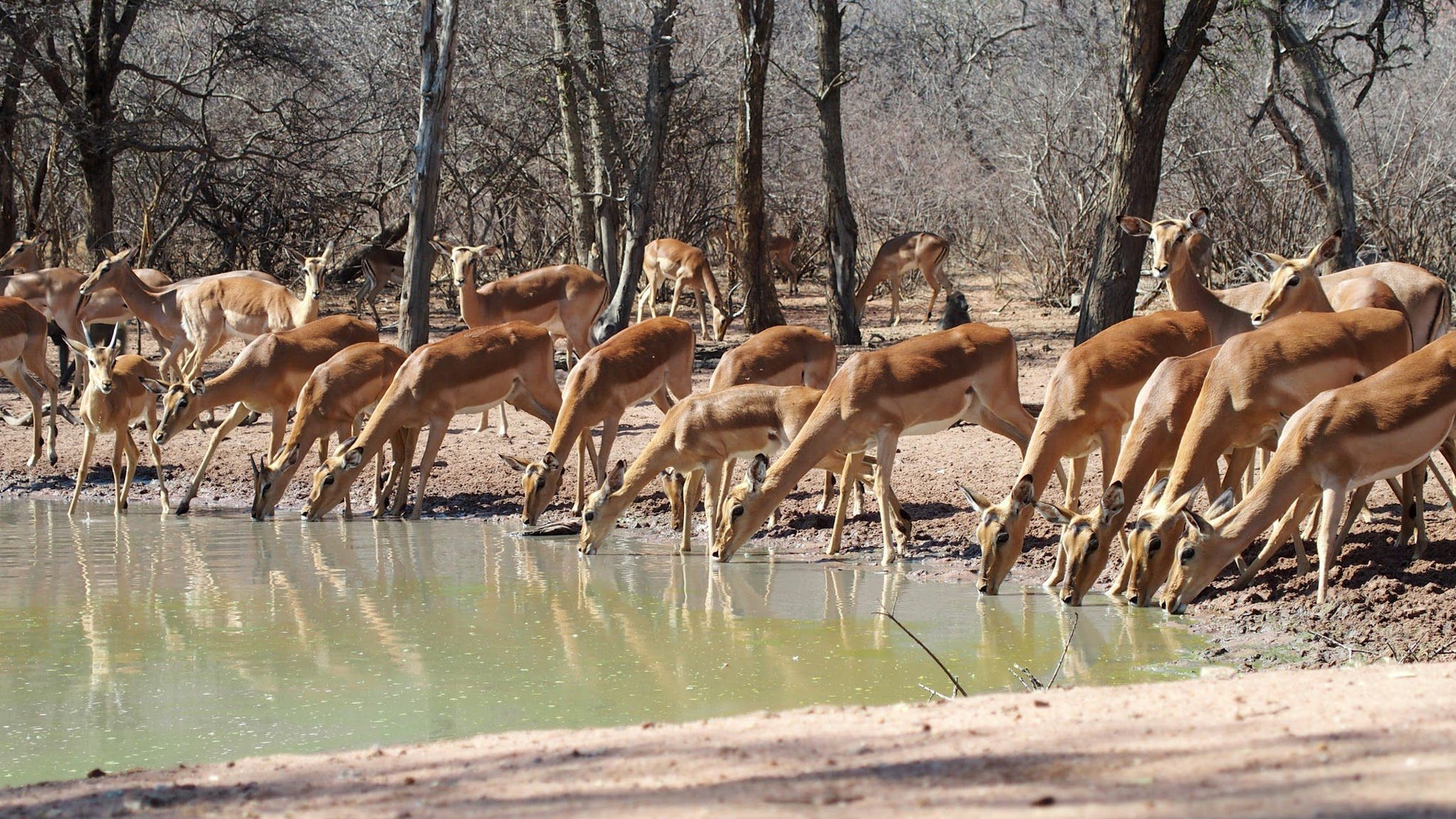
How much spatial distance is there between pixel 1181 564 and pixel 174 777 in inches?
173

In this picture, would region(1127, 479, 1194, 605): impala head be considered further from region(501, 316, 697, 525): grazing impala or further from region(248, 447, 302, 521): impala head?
region(248, 447, 302, 521): impala head

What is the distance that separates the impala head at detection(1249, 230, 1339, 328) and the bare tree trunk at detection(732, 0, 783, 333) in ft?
22.7

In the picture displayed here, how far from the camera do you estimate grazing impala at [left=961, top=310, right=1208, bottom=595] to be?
745 cm

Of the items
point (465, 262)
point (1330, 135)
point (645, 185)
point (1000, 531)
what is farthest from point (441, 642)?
point (1330, 135)

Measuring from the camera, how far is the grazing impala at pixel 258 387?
1088 centimetres

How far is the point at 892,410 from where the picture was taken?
851 cm

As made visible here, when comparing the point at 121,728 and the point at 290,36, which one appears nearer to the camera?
the point at 121,728

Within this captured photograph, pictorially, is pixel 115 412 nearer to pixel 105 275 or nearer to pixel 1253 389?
pixel 105 275

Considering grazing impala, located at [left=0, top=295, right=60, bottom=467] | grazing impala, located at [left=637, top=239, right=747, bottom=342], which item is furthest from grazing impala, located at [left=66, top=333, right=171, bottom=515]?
grazing impala, located at [left=637, top=239, right=747, bottom=342]

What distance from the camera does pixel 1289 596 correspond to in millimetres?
7098

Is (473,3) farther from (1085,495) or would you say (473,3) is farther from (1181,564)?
(1181,564)

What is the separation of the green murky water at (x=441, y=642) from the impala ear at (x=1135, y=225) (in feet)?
12.4

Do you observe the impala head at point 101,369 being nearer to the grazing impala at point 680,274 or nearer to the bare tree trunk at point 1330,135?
the grazing impala at point 680,274

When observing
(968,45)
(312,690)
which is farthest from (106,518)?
(968,45)
